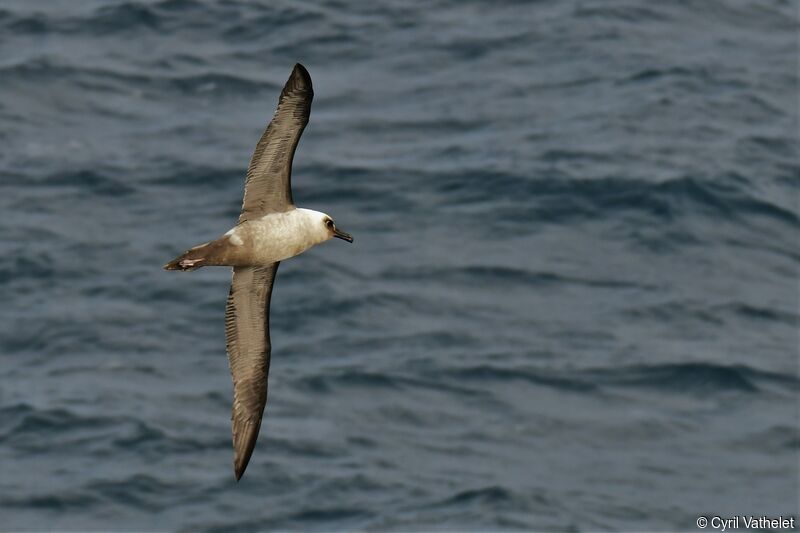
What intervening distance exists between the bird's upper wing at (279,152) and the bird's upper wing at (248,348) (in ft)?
2.75

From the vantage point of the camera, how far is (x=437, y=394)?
26438 millimetres

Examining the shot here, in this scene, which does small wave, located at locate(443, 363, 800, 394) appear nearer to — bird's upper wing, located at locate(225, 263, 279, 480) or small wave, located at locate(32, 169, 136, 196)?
small wave, located at locate(32, 169, 136, 196)

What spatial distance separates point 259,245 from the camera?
46.2 ft

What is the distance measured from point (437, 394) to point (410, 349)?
3.49 ft

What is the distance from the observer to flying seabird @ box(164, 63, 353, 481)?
13.8 metres

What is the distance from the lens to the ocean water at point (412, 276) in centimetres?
2491

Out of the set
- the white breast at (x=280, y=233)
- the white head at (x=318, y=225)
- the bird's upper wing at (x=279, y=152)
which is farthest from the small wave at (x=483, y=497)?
the bird's upper wing at (x=279, y=152)

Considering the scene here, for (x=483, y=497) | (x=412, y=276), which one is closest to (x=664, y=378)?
(x=483, y=497)

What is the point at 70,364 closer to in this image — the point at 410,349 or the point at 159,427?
the point at 159,427

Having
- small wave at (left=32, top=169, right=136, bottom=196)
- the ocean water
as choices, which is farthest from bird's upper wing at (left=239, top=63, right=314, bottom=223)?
small wave at (left=32, top=169, right=136, bottom=196)

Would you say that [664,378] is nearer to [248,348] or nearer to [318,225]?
[248,348]

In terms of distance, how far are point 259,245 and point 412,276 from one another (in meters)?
14.7

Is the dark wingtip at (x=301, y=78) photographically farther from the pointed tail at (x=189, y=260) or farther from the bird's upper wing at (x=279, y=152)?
the pointed tail at (x=189, y=260)

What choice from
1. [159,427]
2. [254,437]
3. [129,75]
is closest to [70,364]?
[159,427]
